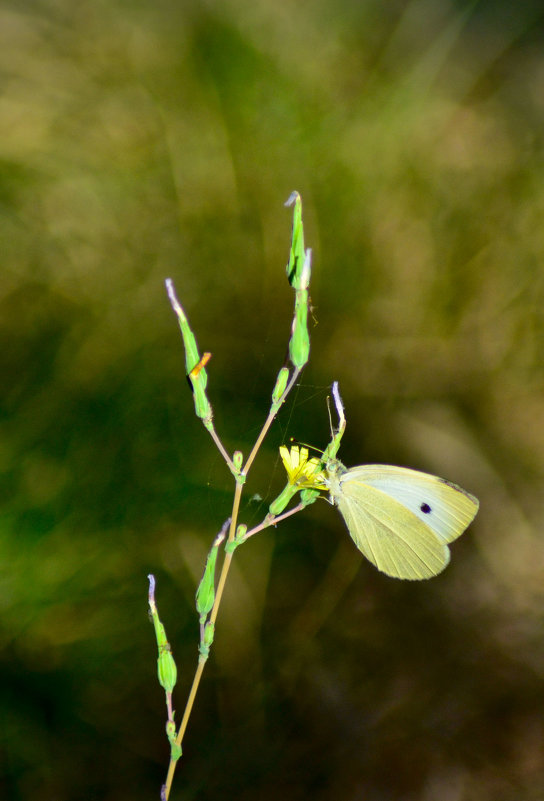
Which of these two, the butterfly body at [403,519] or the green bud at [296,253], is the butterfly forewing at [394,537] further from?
the green bud at [296,253]

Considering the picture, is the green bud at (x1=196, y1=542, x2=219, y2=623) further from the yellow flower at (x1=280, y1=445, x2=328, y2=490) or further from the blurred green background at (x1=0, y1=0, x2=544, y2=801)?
the blurred green background at (x1=0, y1=0, x2=544, y2=801)

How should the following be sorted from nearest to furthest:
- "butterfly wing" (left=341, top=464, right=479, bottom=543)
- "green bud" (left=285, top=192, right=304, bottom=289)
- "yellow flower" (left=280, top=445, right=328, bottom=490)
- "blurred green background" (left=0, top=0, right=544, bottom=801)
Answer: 1. "green bud" (left=285, top=192, right=304, bottom=289)
2. "yellow flower" (left=280, top=445, right=328, bottom=490)
3. "butterfly wing" (left=341, top=464, right=479, bottom=543)
4. "blurred green background" (left=0, top=0, right=544, bottom=801)

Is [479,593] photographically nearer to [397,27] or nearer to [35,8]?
[397,27]

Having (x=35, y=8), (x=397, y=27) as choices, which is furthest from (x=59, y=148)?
(x=397, y=27)

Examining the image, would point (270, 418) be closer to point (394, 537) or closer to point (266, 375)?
point (394, 537)

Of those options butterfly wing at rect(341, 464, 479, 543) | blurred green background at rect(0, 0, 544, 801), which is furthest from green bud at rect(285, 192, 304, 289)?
blurred green background at rect(0, 0, 544, 801)

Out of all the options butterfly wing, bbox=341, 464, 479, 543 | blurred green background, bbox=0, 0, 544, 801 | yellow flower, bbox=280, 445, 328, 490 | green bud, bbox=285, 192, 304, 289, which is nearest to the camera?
green bud, bbox=285, 192, 304, 289

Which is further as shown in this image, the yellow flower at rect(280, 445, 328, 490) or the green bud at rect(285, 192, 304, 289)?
the yellow flower at rect(280, 445, 328, 490)
